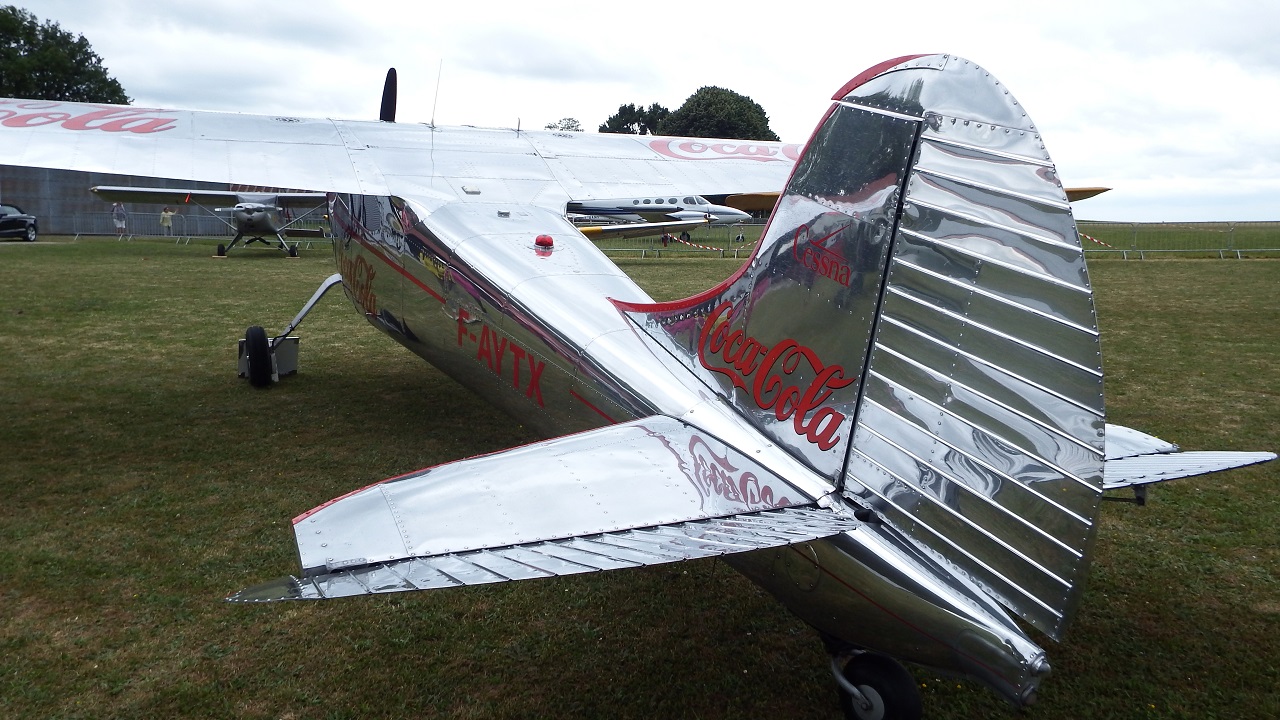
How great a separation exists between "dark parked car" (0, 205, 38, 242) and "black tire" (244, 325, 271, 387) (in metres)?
26.4

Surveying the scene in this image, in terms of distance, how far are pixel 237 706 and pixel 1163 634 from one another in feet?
13.7

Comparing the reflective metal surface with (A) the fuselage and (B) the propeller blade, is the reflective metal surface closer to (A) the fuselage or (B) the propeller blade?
(A) the fuselage

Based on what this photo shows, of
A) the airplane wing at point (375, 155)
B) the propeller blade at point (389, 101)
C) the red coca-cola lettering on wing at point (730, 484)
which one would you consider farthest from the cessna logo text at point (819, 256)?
the propeller blade at point (389, 101)

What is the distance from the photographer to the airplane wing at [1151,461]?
303 centimetres

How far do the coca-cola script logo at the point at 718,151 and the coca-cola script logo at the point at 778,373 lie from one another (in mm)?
4410

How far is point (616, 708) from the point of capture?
10.6 ft

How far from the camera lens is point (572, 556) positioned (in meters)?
2.38

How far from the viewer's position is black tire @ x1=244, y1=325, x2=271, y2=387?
7.96 meters

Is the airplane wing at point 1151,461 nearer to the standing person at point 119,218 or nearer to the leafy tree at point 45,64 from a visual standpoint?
the standing person at point 119,218

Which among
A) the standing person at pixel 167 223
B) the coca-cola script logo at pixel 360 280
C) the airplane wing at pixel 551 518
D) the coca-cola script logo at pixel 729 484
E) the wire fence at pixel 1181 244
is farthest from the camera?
the standing person at pixel 167 223

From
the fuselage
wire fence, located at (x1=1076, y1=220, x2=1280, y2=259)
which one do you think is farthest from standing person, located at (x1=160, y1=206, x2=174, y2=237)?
wire fence, located at (x1=1076, y1=220, x2=1280, y2=259)

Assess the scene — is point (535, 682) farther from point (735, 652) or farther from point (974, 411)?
point (974, 411)

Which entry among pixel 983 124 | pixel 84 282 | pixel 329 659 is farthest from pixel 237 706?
pixel 84 282

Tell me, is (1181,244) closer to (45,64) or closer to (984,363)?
(984,363)
